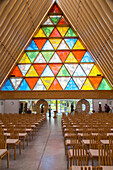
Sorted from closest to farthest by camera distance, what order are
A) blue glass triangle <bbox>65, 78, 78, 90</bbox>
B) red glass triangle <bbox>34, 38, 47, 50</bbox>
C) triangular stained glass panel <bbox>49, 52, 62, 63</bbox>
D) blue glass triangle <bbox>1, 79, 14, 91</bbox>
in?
blue glass triangle <bbox>1, 79, 14, 91</bbox>
blue glass triangle <bbox>65, 78, 78, 90</bbox>
triangular stained glass panel <bbox>49, 52, 62, 63</bbox>
red glass triangle <bbox>34, 38, 47, 50</bbox>

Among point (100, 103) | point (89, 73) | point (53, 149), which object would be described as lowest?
point (53, 149)

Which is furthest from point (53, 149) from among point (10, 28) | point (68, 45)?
point (68, 45)

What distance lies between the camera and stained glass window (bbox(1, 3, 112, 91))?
27.4 meters

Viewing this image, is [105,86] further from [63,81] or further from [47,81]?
[47,81]

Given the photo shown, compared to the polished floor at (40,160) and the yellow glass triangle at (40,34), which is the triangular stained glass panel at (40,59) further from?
the polished floor at (40,160)

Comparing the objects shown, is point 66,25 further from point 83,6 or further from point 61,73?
point 83,6

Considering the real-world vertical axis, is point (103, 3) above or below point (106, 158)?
above

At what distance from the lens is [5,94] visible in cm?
2695

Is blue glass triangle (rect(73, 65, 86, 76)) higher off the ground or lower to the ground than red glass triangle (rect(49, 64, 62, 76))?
lower

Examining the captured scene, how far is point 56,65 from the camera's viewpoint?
91.6 feet

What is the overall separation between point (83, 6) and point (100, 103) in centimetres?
1406

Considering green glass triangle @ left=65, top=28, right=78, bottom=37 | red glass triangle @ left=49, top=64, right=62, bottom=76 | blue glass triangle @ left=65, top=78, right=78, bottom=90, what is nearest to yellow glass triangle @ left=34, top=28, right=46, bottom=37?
green glass triangle @ left=65, top=28, right=78, bottom=37

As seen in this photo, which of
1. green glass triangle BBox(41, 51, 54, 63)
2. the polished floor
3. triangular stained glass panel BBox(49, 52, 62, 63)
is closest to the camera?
the polished floor

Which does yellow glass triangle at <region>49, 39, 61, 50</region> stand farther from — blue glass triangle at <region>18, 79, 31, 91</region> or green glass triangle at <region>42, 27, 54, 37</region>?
blue glass triangle at <region>18, 79, 31, 91</region>
